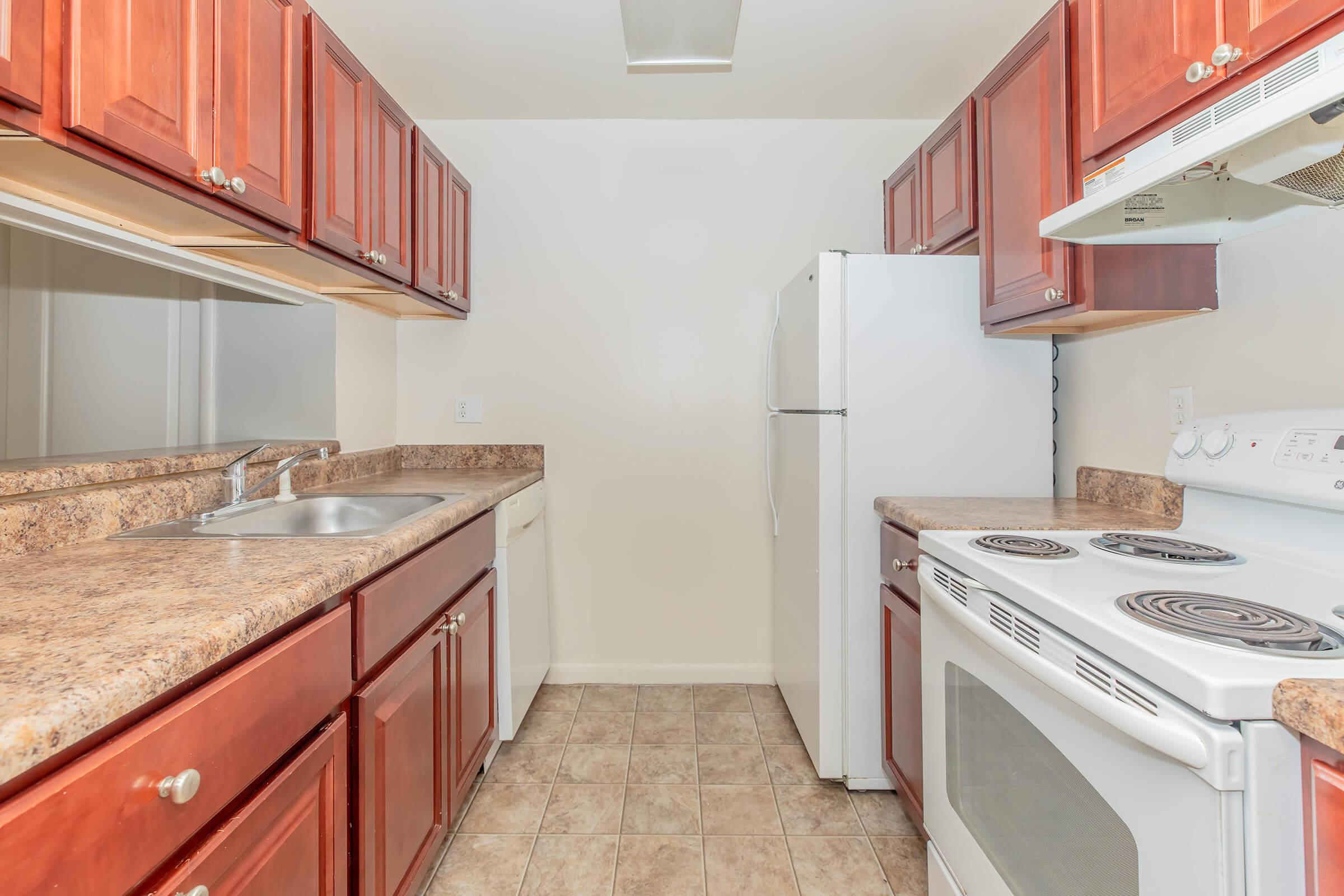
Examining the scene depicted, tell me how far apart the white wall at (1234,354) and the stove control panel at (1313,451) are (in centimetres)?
16

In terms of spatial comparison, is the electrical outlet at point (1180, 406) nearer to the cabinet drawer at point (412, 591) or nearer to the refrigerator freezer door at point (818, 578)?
the refrigerator freezer door at point (818, 578)

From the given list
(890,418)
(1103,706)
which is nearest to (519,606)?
(890,418)

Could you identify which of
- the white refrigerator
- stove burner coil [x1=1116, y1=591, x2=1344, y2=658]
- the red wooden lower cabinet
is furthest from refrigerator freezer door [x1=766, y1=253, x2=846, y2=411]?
the red wooden lower cabinet

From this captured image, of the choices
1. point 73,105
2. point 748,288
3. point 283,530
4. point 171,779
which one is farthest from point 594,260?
point 171,779

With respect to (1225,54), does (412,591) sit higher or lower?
lower

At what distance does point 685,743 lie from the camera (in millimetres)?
2086

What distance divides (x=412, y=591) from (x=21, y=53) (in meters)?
0.99

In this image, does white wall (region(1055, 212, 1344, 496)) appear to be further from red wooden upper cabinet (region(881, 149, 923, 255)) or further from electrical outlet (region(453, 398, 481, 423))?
electrical outlet (region(453, 398, 481, 423))

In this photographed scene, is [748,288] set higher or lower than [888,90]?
lower

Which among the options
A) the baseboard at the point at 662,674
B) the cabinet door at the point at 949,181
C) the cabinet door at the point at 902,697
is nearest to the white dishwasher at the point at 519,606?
the baseboard at the point at 662,674

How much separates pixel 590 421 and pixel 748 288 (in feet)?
2.88

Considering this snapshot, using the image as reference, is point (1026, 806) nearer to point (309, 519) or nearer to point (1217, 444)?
A: point (1217, 444)

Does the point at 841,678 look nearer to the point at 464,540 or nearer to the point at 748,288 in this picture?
the point at 464,540

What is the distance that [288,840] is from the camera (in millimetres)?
828
